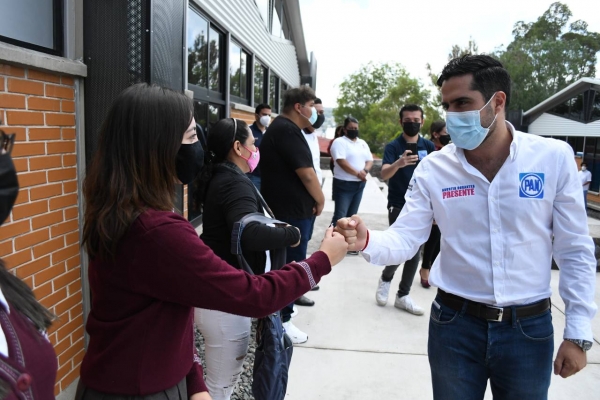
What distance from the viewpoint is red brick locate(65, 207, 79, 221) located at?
275cm

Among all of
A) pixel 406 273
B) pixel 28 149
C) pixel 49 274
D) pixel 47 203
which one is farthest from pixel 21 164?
pixel 406 273

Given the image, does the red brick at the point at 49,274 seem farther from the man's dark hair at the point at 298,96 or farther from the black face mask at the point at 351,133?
the black face mask at the point at 351,133

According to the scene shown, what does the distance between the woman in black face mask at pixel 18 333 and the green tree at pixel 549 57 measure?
48.8m

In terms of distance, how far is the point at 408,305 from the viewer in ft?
15.5

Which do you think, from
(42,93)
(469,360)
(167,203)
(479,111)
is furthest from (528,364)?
(42,93)

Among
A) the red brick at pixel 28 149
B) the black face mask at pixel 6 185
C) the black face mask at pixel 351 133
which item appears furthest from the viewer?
the black face mask at pixel 351 133

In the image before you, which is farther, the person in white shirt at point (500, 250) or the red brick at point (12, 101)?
the red brick at point (12, 101)

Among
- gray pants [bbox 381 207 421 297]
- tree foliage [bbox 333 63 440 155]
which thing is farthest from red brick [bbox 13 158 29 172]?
tree foliage [bbox 333 63 440 155]

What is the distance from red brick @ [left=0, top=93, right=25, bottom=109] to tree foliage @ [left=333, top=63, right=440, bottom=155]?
29317 millimetres

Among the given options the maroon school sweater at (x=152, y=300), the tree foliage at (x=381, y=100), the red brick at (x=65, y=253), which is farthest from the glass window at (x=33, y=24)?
the tree foliage at (x=381, y=100)

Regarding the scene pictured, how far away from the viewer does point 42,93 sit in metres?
2.50

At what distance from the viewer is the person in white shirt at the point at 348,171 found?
6.34 metres

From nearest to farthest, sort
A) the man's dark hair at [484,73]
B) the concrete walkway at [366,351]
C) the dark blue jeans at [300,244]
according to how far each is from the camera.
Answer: the man's dark hair at [484,73]
the concrete walkway at [366,351]
the dark blue jeans at [300,244]

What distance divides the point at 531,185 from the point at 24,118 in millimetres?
2397
